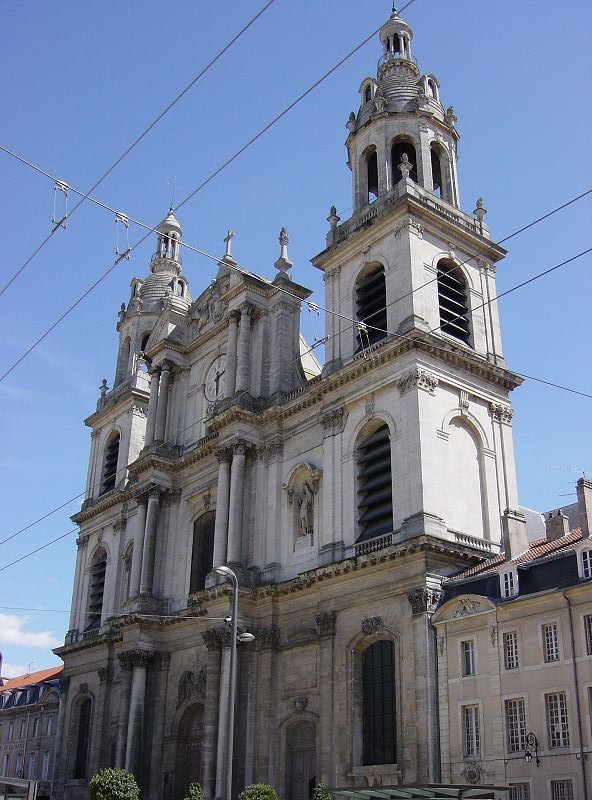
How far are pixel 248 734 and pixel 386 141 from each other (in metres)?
25.8

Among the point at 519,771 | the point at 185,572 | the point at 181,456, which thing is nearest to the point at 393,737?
the point at 519,771

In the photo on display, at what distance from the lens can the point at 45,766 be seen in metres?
53.9

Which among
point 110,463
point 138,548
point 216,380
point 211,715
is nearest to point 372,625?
point 211,715

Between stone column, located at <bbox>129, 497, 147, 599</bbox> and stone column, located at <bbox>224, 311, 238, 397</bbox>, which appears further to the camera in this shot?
stone column, located at <bbox>129, 497, 147, 599</bbox>

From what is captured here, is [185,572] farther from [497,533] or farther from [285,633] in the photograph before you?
[497,533]

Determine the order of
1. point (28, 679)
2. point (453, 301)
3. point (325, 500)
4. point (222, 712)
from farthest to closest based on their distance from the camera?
point (28, 679), point (453, 301), point (325, 500), point (222, 712)

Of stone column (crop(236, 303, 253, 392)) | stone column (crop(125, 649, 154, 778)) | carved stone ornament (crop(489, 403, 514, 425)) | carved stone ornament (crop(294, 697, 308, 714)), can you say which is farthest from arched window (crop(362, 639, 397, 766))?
stone column (crop(236, 303, 253, 392))

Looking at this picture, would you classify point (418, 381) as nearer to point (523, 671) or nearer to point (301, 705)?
point (523, 671)

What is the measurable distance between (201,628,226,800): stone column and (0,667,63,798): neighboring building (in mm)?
20643

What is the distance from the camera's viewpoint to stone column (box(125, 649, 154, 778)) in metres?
40.5

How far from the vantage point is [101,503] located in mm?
53719

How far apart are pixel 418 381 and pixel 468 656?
9.96 m

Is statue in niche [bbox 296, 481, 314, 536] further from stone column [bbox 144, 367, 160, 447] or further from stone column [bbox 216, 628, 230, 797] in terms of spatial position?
stone column [bbox 144, 367, 160, 447]

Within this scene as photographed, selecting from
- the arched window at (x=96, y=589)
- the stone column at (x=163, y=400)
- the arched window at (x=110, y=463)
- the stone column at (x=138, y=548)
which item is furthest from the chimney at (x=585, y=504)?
the arched window at (x=110, y=463)
